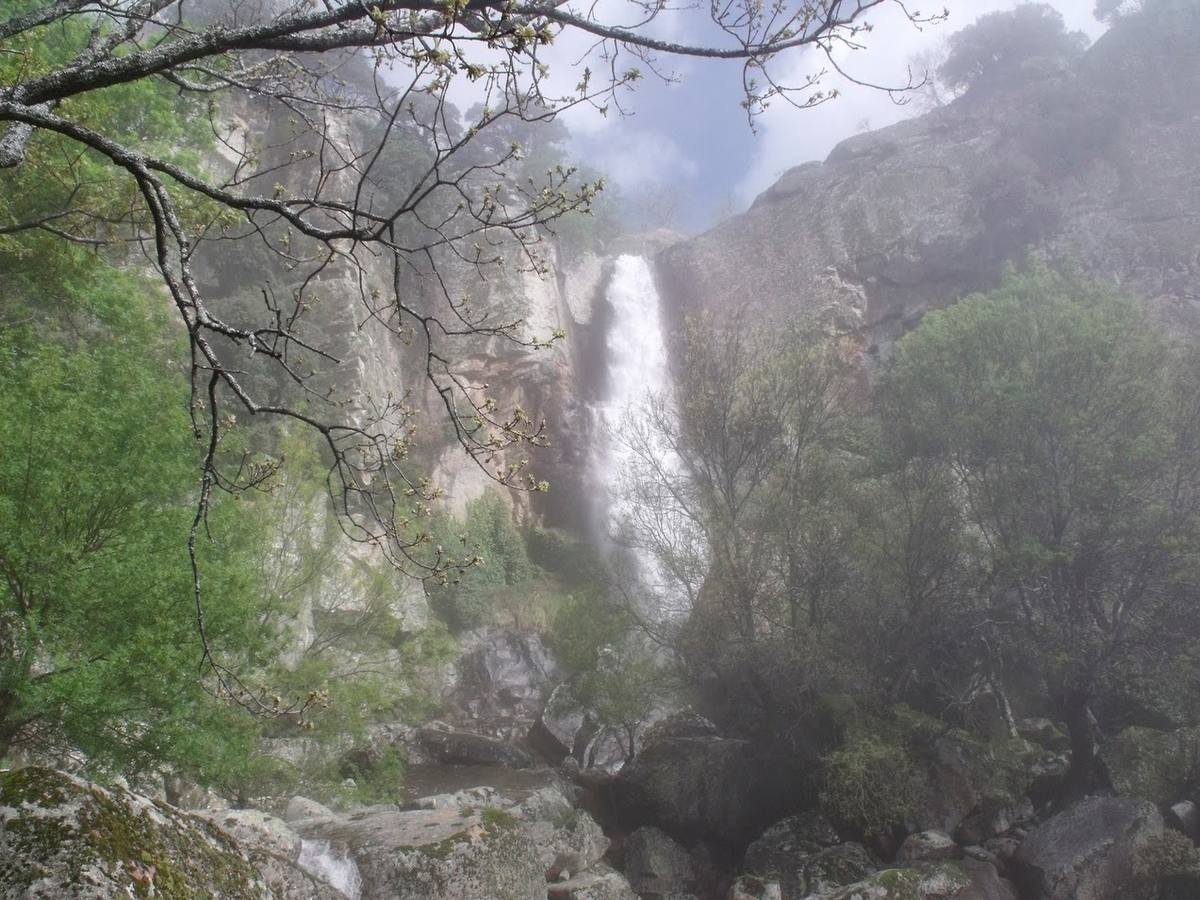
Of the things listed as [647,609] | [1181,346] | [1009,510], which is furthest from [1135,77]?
[647,609]

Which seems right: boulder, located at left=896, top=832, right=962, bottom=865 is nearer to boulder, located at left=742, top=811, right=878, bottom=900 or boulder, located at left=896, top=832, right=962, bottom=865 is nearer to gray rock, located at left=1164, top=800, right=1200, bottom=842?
A: boulder, located at left=742, top=811, right=878, bottom=900

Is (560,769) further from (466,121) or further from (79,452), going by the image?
(466,121)

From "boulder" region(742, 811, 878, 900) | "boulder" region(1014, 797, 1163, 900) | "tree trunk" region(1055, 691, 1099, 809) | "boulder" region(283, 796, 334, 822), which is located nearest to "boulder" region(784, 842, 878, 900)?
"boulder" region(742, 811, 878, 900)

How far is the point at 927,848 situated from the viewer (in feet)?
38.4

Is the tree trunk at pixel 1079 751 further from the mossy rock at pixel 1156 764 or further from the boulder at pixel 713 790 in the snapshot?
the boulder at pixel 713 790

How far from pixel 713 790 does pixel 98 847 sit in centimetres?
1351

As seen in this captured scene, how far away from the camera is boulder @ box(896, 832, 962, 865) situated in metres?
11.6

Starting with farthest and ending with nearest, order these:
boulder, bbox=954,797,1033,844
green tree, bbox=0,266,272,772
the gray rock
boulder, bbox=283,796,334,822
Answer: boulder, bbox=954,797,1033,844 → the gray rock → boulder, bbox=283,796,334,822 → green tree, bbox=0,266,272,772

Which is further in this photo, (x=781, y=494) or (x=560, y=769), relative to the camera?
(x=560, y=769)

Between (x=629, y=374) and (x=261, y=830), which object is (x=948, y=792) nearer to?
(x=261, y=830)

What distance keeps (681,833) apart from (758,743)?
226 centimetres

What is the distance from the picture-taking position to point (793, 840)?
12.9 metres

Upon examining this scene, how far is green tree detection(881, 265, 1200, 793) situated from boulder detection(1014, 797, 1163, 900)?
246 centimetres

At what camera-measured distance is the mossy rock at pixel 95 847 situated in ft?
7.82
